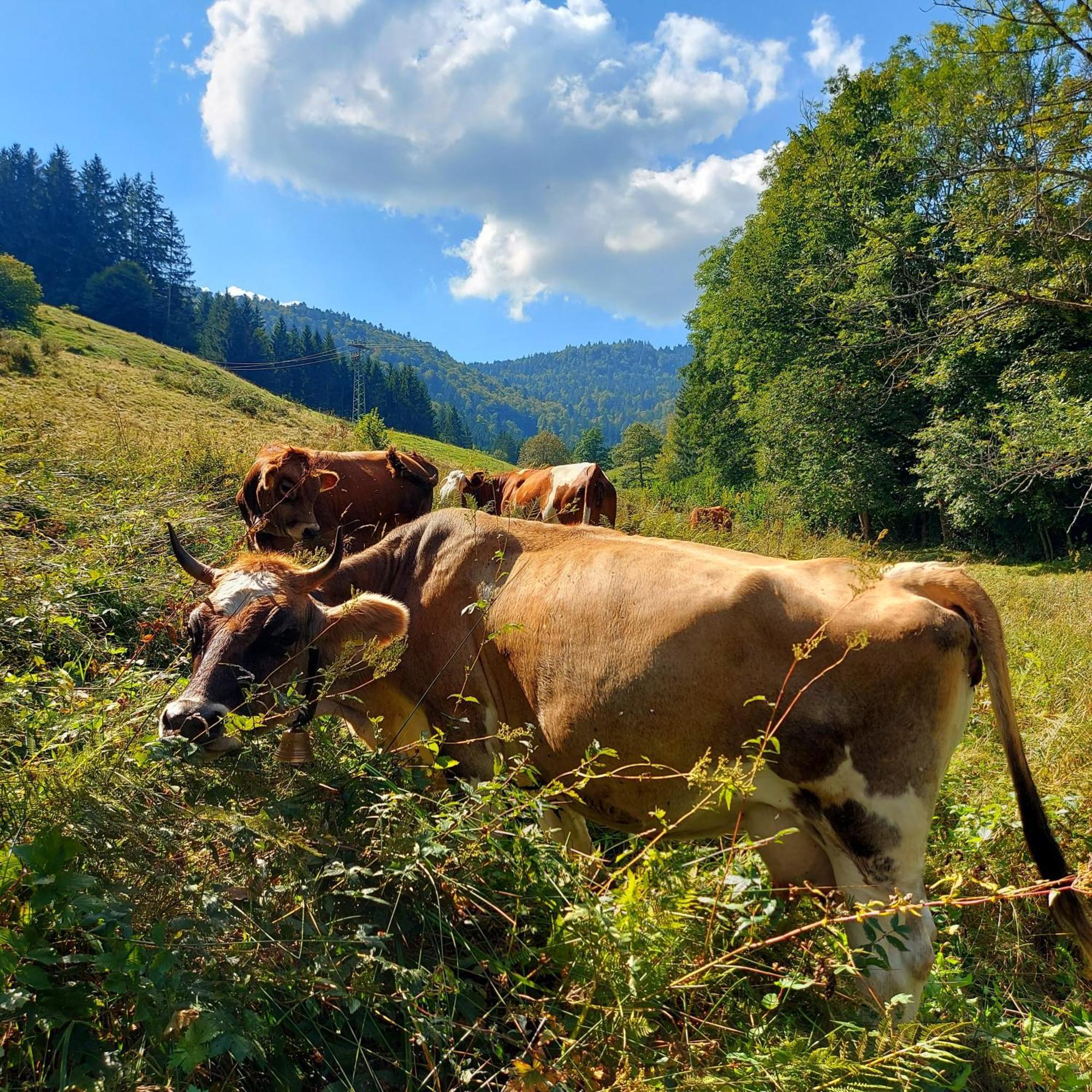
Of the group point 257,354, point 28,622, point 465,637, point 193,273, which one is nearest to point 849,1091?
point 465,637

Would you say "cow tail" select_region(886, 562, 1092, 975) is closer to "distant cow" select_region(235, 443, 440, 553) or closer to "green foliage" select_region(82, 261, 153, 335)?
"distant cow" select_region(235, 443, 440, 553)

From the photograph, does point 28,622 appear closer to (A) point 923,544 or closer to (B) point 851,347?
(B) point 851,347

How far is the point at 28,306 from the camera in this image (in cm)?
5194

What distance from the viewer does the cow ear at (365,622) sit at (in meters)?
3.57

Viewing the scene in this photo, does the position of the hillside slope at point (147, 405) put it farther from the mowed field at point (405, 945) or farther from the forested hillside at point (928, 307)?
the forested hillside at point (928, 307)

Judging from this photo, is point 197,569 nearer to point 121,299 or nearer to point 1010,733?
point 1010,733

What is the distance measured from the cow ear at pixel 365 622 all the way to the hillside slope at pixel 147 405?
32.2ft

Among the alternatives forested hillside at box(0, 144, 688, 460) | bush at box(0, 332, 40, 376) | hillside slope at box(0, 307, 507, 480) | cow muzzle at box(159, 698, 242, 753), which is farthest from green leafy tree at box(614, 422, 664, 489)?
cow muzzle at box(159, 698, 242, 753)

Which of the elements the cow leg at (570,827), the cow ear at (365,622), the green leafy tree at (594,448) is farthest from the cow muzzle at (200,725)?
the green leafy tree at (594,448)

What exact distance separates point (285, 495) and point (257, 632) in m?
5.11

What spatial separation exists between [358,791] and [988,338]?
27018 mm

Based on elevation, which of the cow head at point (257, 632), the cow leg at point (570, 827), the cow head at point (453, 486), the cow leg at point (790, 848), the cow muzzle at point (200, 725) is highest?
the cow head at point (453, 486)

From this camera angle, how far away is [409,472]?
9.80 m

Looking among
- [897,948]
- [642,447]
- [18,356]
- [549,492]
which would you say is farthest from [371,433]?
[642,447]
